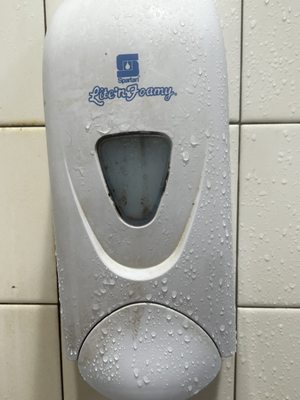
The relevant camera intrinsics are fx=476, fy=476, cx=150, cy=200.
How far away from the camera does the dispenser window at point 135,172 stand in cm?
52

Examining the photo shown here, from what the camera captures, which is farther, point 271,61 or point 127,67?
point 271,61

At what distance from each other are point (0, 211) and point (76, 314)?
214mm

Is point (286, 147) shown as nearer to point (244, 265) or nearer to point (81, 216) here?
point (244, 265)

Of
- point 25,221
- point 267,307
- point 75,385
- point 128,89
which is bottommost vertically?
point 75,385

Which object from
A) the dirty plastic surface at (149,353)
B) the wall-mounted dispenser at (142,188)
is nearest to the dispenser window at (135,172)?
the wall-mounted dispenser at (142,188)

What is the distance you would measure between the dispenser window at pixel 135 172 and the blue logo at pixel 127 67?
0.06m

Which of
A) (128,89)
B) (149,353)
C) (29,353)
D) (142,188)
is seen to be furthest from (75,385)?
(128,89)

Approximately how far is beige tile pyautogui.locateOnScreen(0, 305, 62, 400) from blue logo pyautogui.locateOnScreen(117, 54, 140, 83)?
36 centimetres

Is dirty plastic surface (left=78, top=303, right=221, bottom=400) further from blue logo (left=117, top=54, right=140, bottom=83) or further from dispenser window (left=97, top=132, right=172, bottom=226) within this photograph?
blue logo (left=117, top=54, right=140, bottom=83)

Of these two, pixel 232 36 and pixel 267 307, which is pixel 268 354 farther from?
pixel 232 36

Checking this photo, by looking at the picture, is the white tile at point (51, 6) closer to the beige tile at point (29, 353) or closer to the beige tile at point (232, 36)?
the beige tile at point (232, 36)

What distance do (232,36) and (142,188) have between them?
0.24m

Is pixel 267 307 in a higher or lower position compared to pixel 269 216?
lower

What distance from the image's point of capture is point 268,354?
66 cm
